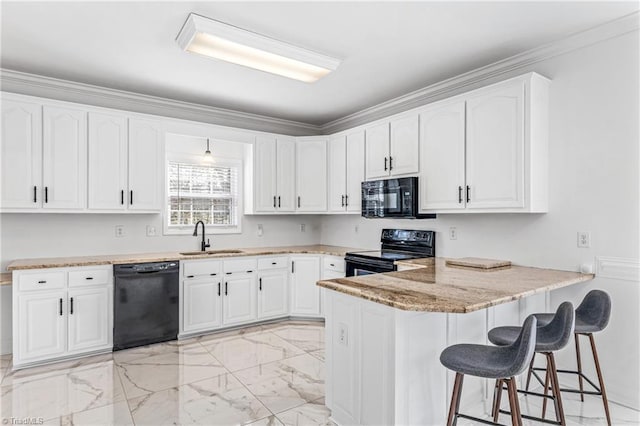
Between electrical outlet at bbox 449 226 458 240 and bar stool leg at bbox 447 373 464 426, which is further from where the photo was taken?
electrical outlet at bbox 449 226 458 240

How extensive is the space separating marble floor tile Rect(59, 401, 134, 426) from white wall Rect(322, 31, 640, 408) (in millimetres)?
3156

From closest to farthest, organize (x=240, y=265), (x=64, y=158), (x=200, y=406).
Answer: (x=200, y=406) → (x=64, y=158) → (x=240, y=265)

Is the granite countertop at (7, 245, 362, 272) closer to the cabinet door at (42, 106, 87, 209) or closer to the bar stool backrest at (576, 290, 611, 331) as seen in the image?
the cabinet door at (42, 106, 87, 209)

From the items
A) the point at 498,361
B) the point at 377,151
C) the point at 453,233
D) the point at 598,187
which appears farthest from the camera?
the point at 377,151

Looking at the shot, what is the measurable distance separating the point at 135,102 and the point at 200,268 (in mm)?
1971

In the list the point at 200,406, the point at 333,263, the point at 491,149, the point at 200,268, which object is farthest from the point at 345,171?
the point at 200,406

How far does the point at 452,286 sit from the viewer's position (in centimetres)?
227

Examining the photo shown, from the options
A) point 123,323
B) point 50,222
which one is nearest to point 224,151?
point 50,222

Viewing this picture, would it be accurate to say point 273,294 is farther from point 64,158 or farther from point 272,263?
point 64,158

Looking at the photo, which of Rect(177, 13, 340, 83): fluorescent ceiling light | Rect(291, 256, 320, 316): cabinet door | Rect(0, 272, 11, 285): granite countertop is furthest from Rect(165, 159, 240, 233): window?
Rect(177, 13, 340, 83): fluorescent ceiling light

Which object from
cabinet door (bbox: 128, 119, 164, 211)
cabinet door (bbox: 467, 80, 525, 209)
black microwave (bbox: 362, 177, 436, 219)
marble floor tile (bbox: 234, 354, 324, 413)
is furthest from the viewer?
cabinet door (bbox: 128, 119, 164, 211)

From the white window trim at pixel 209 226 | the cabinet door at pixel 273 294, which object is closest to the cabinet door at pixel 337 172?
the cabinet door at pixel 273 294

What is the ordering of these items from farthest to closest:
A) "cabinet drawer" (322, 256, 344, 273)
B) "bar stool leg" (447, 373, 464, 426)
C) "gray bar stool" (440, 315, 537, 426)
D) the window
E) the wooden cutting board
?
the window
"cabinet drawer" (322, 256, 344, 273)
the wooden cutting board
"bar stool leg" (447, 373, 464, 426)
"gray bar stool" (440, 315, 537, 426)

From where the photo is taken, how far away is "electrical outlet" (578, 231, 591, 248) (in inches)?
109
